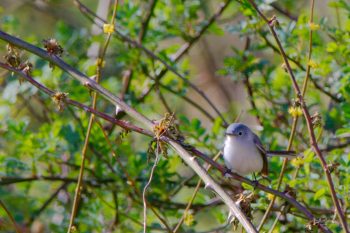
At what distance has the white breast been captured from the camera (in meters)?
3.66

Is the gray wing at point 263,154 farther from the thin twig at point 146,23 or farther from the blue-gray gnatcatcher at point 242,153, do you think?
the thin twig at point 146,23

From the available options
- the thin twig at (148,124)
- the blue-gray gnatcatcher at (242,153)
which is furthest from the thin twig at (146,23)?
the thin twig at (148,124)

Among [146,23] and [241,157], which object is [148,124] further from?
[146,23]

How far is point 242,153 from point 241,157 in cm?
4

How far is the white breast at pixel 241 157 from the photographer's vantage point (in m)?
3.66

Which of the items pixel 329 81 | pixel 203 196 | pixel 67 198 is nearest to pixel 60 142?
pixel 67 198

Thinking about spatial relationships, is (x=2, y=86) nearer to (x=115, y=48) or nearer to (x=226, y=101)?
(x=115, y=48)

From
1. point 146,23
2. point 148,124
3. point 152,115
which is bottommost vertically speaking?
point 148,124

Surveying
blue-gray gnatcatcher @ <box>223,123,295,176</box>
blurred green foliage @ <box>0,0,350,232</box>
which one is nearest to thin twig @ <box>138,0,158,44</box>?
blurred green foliage @ <box>0,0,350,232</box>

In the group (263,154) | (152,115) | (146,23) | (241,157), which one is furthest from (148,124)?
(152,115)

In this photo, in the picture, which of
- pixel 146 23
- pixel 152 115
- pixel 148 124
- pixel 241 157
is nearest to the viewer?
pixel 148 124

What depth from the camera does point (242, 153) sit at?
3703mm

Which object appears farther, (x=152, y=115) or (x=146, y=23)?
(x=152, y=115)

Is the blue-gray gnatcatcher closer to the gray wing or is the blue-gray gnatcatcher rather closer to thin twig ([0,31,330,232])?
the gray wing
